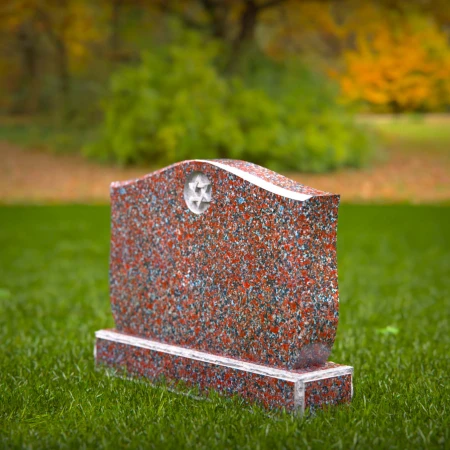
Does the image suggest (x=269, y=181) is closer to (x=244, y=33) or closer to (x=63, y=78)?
(x=244, y=33)

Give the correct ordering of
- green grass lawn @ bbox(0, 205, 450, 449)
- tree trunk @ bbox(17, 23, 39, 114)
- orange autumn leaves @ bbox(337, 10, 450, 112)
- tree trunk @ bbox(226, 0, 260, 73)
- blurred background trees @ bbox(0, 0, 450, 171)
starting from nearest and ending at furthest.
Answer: green grass lawn @ bbox(0, 205, 450, 449), blurred background trees @ bbox(0, 0, 450, 171), orange autumn leaves @ bbox(337, 10, 450, 112), tree trunk @ bbox(226, 0, 260, 73), tree trunk @ bbox(17, 23, 39, 114)

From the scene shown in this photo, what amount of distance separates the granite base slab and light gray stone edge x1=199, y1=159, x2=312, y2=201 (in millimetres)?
903

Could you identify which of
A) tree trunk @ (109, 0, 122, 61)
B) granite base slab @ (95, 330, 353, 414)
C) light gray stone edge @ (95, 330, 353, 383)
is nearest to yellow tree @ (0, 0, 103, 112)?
tree trunk @ (109, 0, 122, 61)

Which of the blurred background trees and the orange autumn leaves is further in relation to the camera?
the orange autumn leaves

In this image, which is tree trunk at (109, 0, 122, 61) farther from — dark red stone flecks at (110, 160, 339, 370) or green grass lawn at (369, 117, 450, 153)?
dark red stone flecks at (110, 160, 339, 370)

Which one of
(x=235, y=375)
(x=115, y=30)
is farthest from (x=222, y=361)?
(x=115, y=30)

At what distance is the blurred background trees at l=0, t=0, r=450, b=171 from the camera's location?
2038 centimetres

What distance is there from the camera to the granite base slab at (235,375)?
4191 millimetres

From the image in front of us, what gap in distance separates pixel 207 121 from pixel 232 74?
2459 millimetres

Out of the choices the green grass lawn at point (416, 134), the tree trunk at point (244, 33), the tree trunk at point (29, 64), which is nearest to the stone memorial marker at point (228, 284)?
the tree trunk at point (244, 33)

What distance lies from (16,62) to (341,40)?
1236 centimetres

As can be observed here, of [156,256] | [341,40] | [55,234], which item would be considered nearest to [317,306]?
[156,256]

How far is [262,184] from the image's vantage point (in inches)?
170

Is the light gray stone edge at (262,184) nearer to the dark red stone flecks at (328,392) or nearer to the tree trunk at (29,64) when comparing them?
the dark red stone flecks at (328,392)
